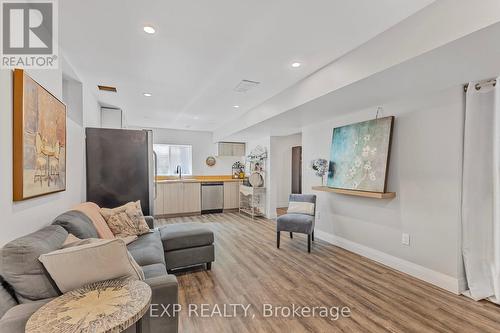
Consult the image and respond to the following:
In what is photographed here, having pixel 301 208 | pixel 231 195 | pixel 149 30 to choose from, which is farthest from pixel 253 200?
pixel 149 30

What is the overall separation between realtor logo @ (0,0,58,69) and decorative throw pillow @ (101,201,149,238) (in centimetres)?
166

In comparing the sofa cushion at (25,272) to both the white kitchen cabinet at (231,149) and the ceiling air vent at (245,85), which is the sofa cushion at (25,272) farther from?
the white kitchen cabinet at (231,149)

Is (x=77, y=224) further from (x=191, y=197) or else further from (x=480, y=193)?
(x=191, y=197)

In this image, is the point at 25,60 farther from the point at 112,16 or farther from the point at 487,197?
the point at 487,197

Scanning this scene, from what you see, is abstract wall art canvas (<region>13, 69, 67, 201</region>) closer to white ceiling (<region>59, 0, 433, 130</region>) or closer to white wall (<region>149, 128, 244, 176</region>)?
white ceiling (<region>59, 0, 433, 130</region>)

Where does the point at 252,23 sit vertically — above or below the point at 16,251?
above

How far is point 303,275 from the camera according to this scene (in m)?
2.76

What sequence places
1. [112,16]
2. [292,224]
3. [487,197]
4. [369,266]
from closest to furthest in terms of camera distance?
[112,16], [487,197], [369,266], [292,224]

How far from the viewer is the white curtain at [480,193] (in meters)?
2.23

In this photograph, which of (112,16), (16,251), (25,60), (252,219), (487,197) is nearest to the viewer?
(16,251)

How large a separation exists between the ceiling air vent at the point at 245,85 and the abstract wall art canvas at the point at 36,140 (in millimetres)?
2107

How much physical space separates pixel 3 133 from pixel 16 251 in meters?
0.72

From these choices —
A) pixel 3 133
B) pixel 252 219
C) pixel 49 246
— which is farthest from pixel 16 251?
pixel 252 219

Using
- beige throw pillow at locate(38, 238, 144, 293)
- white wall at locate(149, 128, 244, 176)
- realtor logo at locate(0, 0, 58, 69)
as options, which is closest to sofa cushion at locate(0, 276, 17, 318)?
beige throw pillow at locate(38, 238, 144, 293)
